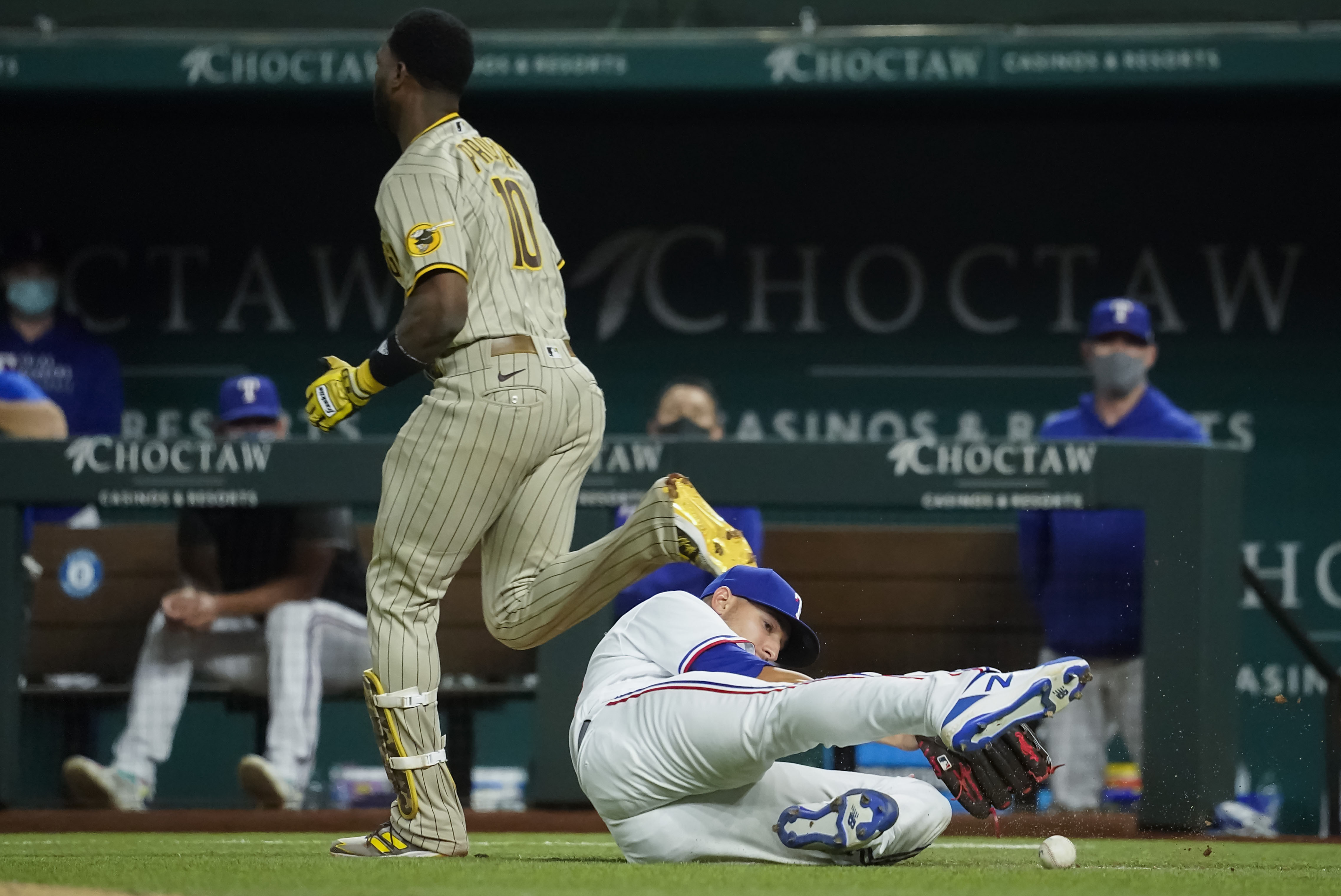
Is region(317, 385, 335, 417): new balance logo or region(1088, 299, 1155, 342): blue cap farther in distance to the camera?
region(1088, 299, 1155, 342): blue cap

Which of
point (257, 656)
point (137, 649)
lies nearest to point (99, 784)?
point (137, 649)

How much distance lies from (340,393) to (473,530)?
1.30 feet

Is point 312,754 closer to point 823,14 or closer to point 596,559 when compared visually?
point 596,559

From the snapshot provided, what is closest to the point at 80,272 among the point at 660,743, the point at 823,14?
the point at 823,14

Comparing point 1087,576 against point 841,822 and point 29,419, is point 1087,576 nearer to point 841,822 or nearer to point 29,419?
point 841,822

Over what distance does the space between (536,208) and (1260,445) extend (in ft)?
17.0

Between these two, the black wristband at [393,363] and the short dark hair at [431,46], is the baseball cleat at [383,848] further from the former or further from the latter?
the short dark hair at [431,46]

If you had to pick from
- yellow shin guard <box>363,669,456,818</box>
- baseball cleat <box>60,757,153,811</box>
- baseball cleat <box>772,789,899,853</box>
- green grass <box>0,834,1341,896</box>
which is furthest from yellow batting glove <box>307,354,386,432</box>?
baseball cleat <box>60,757,153,811</box>

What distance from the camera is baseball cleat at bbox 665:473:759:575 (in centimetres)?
370

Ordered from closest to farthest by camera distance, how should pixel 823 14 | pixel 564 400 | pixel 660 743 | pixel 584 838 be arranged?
pixel 660 743 < pixel 564 400 < pixel 584 838 < pixel 823 14

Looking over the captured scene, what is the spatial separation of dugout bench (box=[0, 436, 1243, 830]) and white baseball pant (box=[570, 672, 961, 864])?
6.15 feet

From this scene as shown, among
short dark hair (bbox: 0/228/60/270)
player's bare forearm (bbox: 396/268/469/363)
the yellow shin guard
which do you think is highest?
short dark hair (bbox: 0/228/60/270)

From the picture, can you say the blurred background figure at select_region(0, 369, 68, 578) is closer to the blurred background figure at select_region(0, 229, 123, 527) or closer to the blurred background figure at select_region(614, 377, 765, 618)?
the blurred background figure at select_region(0, 229, 123, 527)

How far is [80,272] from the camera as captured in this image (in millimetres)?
8453
